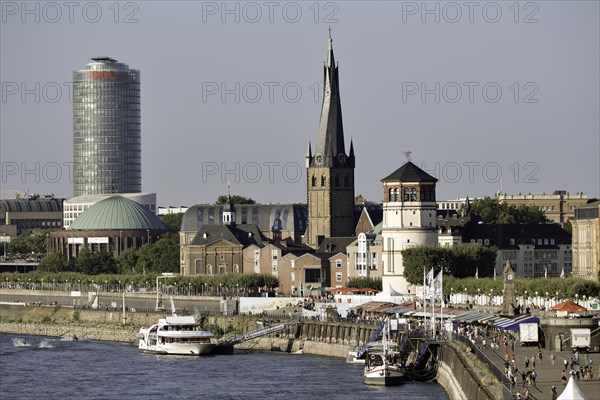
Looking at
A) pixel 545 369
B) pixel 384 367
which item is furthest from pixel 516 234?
pixel 545 369

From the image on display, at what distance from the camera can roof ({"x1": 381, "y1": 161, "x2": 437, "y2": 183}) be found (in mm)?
158500

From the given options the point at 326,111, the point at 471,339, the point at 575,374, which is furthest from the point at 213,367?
the point at 326,111

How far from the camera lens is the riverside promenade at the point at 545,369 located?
7544 cm

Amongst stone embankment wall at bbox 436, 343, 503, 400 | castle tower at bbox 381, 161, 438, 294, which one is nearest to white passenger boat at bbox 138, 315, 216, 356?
stone embankment wall at bbox 436, 343, 503, 400

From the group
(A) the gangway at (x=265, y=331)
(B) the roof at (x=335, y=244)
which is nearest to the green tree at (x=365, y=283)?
(B) the roof at (x=335, y=244)

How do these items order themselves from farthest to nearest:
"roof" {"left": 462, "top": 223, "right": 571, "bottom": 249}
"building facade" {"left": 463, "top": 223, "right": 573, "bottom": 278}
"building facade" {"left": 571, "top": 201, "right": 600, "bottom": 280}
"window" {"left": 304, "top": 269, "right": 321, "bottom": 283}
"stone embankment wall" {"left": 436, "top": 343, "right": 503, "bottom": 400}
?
"roof" {"left": 462, "top": 223, "right": 571, "bottom": 249} → "building facade" {"left": 463, "top": 223, "right": 573, "bottom": 278} → "window" {"left": 304, "top": 269, "right": 321, "bottom": 283} → "building facade" {"left": 571, "top": 201, "right": 600, "bottom": 280} → "stone embankment wall" {"left": 436, "top": 343, "right": 503, "bottom": 400}

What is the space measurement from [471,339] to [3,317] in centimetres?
9124

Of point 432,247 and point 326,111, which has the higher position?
point 326,111

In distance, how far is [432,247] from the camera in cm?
15650

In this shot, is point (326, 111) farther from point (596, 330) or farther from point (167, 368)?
point (596, 330)

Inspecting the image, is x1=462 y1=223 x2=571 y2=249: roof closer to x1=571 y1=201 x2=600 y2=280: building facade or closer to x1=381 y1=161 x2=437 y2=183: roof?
x1=571 y1=201 x2=600 y2=280: building facade

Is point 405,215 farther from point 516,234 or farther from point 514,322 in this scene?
point 514,322

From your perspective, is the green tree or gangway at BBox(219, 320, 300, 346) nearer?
gangway at BBox(219, 320, 300, 346)

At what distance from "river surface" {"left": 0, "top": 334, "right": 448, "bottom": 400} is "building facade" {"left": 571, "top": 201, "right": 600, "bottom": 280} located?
4339cm
